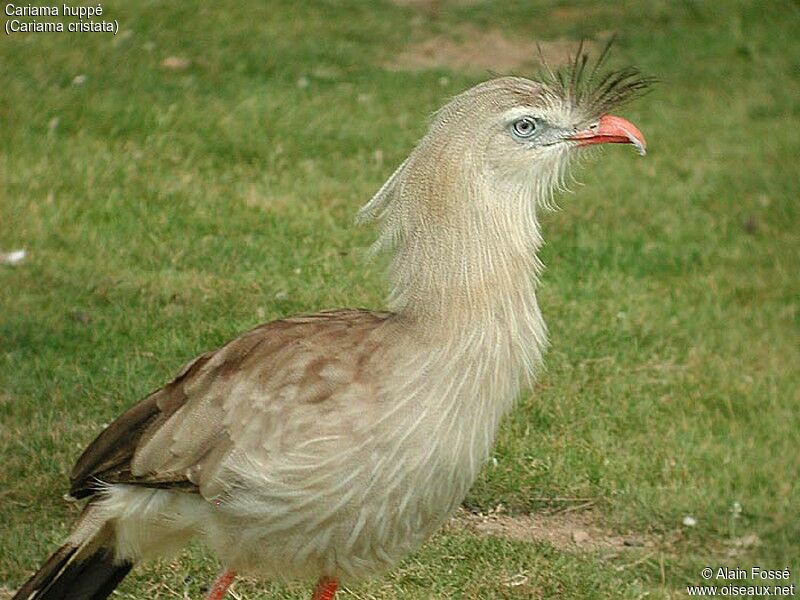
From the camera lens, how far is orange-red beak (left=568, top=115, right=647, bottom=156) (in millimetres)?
3164

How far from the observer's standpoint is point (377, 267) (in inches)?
174

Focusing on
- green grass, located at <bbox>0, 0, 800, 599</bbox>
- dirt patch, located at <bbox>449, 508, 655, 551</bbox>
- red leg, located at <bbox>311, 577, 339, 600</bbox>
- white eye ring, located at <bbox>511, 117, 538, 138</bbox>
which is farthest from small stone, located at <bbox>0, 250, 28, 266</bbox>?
white eye ring, located at <bbox>511, 117, 538, 138</bbox>

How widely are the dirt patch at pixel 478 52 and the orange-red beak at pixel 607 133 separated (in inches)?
195

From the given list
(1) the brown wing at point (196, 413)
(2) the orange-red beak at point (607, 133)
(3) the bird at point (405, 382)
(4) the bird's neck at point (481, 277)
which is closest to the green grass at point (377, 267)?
(1) the brown wing at point (196, 413)

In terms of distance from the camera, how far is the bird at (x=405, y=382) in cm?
304

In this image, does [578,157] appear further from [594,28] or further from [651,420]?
[594,28]

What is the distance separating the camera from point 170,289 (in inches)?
218

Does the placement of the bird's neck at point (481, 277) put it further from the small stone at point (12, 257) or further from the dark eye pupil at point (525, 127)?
the small stone at point (12, 257)

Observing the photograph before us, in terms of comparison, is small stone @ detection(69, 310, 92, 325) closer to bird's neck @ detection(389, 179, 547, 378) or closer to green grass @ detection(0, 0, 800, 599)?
green grass @ detection(0, 0, 800, 599)

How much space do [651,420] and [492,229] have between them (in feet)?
6.88

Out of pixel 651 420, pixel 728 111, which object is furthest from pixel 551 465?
pixel 728 111

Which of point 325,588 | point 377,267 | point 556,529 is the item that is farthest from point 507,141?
point 556,529

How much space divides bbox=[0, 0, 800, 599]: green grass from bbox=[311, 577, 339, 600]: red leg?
0.57m

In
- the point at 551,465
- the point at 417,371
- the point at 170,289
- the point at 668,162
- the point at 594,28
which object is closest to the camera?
the point at 417,371
